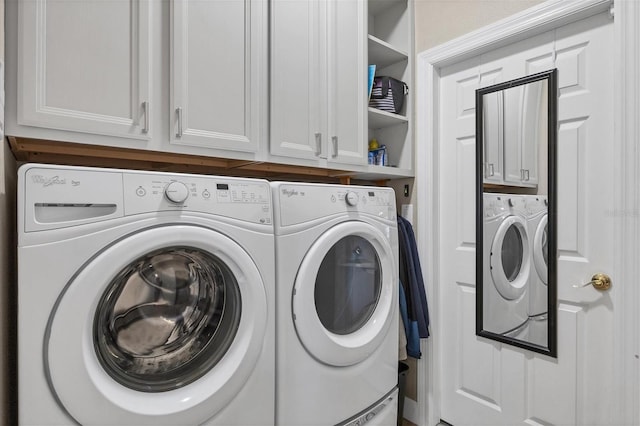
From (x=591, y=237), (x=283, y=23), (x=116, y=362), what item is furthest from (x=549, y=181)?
(x=116, y=362)

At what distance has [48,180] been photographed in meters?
0.87

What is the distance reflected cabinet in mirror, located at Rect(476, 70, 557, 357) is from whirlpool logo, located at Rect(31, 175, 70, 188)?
1.76 meters

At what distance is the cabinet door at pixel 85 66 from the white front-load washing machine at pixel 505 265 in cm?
162

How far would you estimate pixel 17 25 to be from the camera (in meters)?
0.98

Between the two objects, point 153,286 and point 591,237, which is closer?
point 153,286

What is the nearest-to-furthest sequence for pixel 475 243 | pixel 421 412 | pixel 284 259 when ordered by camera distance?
pixel 284 259, pixel 475 243, pixel 421 412

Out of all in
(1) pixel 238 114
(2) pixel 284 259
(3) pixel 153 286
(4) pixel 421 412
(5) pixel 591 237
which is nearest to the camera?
(3) pixel 153 286

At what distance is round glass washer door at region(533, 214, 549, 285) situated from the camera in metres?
1.64

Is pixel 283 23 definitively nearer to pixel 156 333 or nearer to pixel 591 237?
pixel 156 333

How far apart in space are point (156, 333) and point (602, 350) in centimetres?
172

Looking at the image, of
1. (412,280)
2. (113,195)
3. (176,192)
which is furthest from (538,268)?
(113,195)

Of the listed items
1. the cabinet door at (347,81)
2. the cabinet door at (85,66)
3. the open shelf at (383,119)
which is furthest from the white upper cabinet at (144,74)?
the open shelf at (383,119)

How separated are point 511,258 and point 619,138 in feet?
2.26

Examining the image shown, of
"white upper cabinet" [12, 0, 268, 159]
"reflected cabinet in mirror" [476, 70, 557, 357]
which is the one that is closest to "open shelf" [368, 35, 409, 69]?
"reflected cabinet in mirror" [476, 70, 557, 357]
